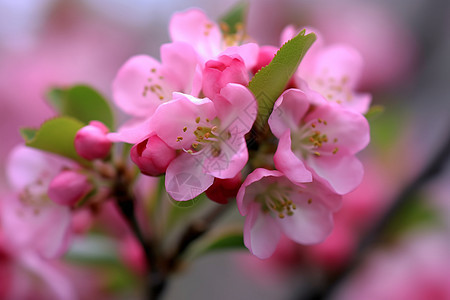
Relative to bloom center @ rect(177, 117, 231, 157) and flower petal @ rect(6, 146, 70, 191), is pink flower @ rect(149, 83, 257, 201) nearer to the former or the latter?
bloom center @ rect(177, 117, 231, 157)

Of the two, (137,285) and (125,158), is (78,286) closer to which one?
(137,285)

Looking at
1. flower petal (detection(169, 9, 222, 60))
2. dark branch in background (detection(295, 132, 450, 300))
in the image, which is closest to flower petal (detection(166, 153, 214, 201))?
flower petal (detection(169, 9, 222, 60))

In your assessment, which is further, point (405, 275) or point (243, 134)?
point (405, 275)

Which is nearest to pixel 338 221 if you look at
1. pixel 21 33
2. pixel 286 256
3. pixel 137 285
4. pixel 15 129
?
pixel 286 256

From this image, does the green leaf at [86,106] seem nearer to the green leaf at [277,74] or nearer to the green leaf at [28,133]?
the green leaf at [28,133]

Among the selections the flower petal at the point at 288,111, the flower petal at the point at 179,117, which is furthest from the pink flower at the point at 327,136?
the flower petal at the point at 179,117

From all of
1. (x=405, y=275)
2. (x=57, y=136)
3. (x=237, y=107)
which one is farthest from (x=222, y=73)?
(x=405, y=275)

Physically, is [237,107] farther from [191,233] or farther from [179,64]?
[191,233]
